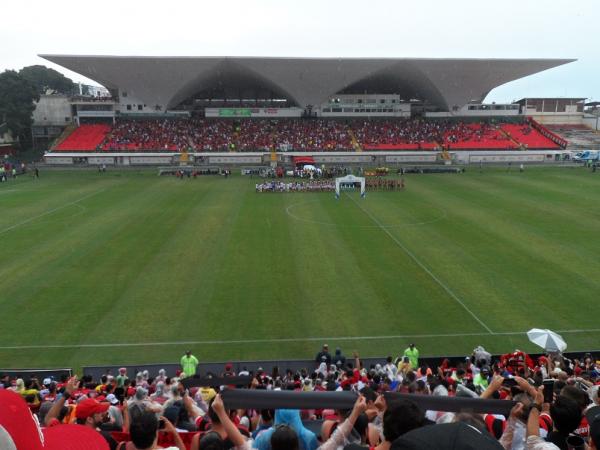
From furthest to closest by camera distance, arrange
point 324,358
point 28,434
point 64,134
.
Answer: point 64,134
point 324,358
point 28,434

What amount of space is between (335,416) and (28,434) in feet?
11.6

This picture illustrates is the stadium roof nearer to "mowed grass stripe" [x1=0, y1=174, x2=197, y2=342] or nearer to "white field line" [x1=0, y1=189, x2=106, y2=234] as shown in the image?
"white field line" [x1=0, y1=189, x2=106, y2=234]

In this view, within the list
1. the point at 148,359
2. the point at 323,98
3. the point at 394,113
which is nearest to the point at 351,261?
the point at 148,359

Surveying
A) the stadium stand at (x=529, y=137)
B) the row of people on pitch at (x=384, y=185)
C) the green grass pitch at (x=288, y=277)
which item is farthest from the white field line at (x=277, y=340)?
the stadium stand at (x=529, y=137)

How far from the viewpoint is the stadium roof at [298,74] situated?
182 feet

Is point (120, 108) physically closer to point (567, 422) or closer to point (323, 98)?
point (323, 98)

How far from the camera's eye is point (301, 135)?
6234cm

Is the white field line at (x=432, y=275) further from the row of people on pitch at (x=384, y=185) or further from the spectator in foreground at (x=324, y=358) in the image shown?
the row of people on pitch at (x=384, y=185)

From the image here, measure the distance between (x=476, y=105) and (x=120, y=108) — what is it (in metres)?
46.0

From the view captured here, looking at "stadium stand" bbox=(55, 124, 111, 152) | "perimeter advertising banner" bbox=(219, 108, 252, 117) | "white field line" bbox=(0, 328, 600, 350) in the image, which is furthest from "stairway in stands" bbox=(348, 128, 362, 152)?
"white field line" bbox=(0, 328, 600, 350)

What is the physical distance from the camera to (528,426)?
3541 mm

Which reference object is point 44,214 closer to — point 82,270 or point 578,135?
point 82,270

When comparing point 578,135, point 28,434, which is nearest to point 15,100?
point 28,434

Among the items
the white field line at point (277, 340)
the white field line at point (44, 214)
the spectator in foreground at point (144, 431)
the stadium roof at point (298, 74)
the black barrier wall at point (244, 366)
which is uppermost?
the stadium roof at point (298, 74)
